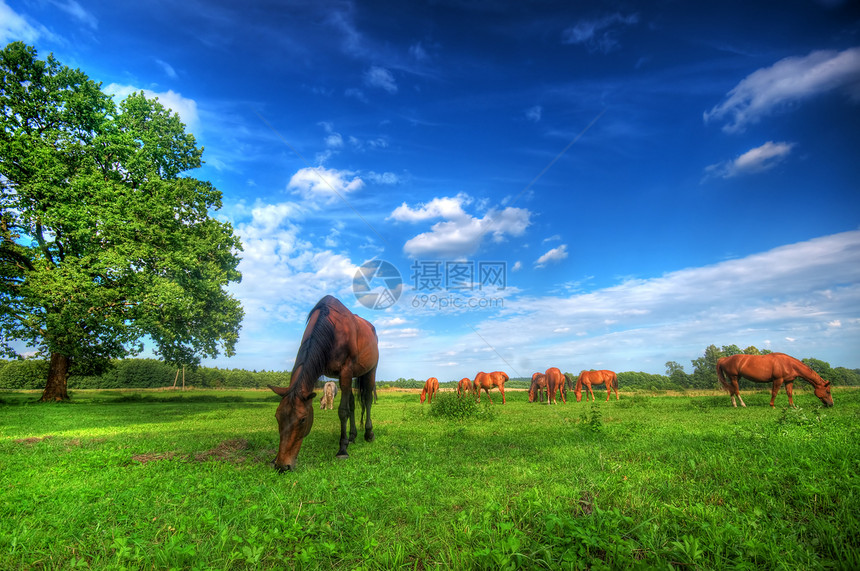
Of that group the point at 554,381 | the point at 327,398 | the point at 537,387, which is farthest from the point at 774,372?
the point at 327,398

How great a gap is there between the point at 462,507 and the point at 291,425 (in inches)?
131

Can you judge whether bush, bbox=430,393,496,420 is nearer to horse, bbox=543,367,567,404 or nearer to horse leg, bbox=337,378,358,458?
horse leg, bbox=337,378,358,458

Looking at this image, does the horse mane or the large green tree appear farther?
the large green tree

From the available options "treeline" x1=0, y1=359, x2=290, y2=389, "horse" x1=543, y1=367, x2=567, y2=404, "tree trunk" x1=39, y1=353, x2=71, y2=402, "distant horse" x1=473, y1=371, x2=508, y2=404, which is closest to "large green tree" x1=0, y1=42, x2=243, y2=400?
"tree trunk" x1=39, y1=353, x2=71, y2=402

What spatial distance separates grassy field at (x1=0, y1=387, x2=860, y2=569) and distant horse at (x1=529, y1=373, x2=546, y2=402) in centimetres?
2002

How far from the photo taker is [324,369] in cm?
734

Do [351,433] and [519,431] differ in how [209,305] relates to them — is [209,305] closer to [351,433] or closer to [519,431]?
[351,433]

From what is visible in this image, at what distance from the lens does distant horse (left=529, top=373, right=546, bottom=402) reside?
26655mm

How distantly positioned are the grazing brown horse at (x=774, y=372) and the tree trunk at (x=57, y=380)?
119ft

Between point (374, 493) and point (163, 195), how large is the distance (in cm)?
2196

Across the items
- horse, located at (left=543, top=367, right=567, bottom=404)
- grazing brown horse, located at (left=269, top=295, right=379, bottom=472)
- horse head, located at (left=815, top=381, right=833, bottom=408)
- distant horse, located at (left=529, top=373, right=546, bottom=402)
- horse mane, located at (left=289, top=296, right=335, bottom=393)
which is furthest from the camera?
distant horse, located at (left=529, top=373, right=546, bottom=402)

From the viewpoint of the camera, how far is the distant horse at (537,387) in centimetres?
2665

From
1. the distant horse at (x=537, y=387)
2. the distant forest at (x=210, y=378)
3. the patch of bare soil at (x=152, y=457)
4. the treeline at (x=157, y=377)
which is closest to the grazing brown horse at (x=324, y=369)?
the patch of bare soil at (x=152, y=457)

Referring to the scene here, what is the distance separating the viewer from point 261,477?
545cm
